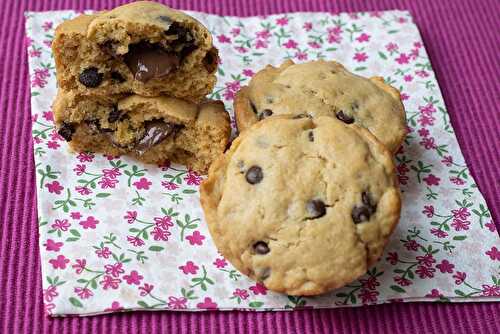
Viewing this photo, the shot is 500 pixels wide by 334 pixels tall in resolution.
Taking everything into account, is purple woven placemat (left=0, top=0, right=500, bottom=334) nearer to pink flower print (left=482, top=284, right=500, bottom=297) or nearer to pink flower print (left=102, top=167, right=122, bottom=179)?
pink flower print (left=482, top=284, right=500, bottom=297)

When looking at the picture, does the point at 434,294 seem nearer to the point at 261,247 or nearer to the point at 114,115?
the point at 261,247

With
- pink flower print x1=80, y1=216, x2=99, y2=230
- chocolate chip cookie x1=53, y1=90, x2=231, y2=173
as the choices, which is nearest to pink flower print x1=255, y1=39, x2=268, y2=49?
chocolate chip cookie x1=53, y1=90, x2=231, y2=173

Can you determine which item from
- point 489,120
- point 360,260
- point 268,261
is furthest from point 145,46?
point 489,120

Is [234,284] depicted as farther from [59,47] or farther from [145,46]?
[59,47]

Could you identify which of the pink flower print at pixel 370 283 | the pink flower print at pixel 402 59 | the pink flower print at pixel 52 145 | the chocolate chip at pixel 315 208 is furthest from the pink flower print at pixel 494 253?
the pink flower print at pixel 52 145

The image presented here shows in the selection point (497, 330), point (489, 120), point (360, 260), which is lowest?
point (497, 330)

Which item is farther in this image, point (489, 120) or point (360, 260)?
point (489, 120)

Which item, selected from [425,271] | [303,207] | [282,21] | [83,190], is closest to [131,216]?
[83,190]
